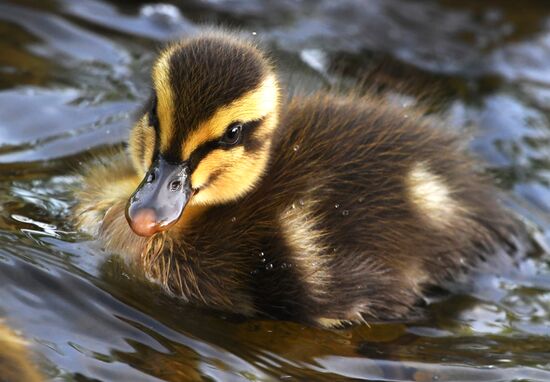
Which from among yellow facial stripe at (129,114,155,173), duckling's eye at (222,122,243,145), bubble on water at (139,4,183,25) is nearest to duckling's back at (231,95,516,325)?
duckling's eye at (222,122,243,145)

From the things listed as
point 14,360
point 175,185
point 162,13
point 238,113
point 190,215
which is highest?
point 162,13

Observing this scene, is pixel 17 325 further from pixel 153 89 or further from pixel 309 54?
pixel 309 54

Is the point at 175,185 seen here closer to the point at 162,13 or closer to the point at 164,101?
the point at 164,101

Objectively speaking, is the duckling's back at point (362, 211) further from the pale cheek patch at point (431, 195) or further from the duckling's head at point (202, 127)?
the duckling's head at point (202, 127)

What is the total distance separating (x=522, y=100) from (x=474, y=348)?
7.03 feet

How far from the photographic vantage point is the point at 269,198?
339cm

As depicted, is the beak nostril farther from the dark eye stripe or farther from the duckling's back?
the duckling's back

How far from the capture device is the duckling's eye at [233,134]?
324 cm

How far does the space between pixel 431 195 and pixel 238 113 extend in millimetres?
789

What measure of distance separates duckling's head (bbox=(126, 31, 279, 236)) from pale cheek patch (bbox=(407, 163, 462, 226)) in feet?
1.74

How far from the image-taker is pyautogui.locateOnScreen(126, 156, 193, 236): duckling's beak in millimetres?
3084

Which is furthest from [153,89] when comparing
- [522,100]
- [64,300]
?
[522,100]

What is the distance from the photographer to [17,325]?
2803 millimetres

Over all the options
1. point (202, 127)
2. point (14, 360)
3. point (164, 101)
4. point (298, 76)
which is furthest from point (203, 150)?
point (298, 76)
